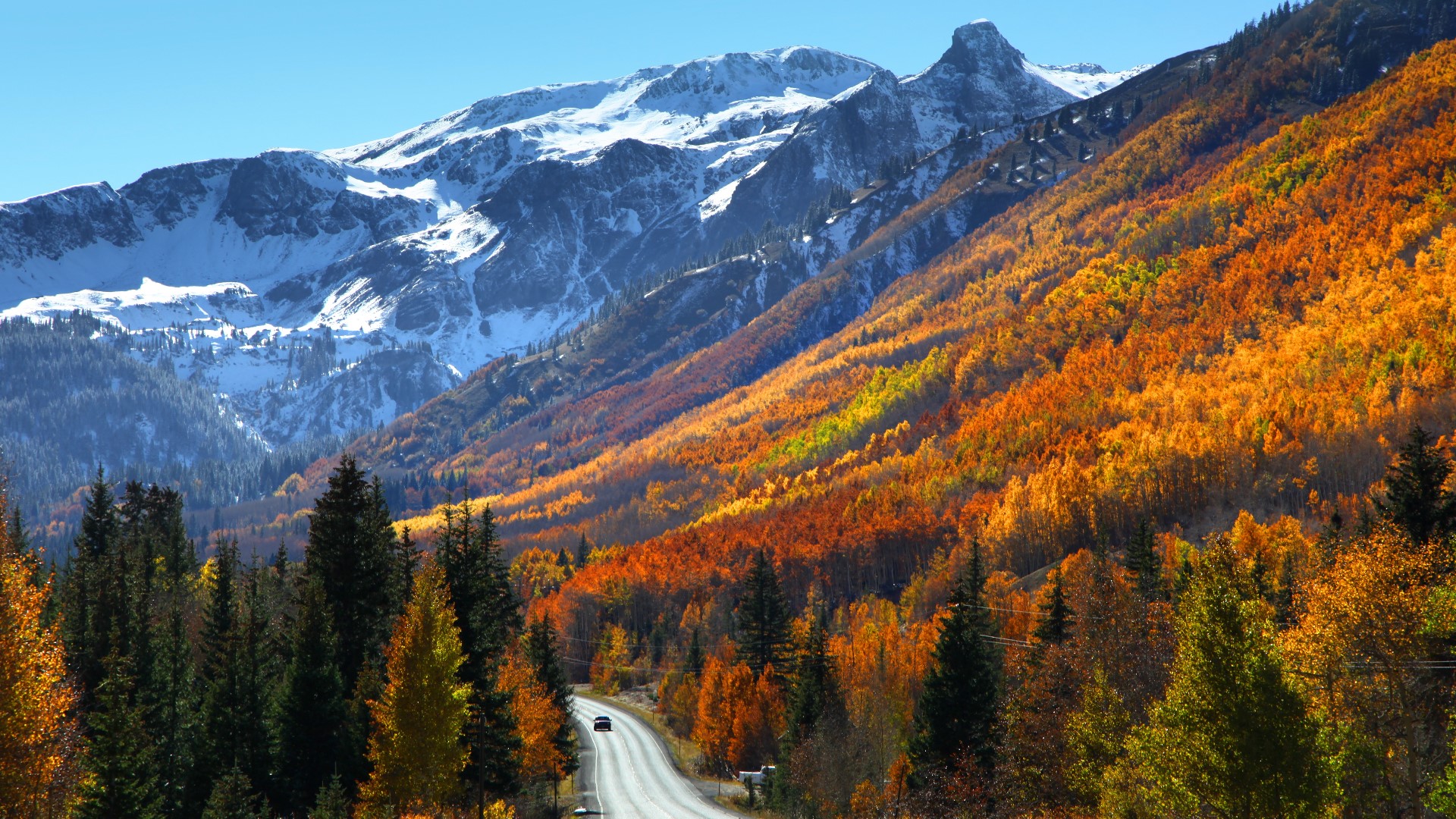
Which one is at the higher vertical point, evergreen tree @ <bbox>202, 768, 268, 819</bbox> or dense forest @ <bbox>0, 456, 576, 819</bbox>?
dense forest @ <bbox>0, 456, 576, 819</bbox>

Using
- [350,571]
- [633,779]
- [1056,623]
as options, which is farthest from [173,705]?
[1056,623]

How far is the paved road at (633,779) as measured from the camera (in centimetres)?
6350

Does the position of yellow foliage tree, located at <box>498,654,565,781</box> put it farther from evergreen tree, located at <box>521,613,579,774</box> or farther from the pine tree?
the pine tree

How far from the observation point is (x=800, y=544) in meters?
163

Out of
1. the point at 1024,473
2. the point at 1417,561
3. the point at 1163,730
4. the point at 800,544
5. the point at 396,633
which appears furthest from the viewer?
the point at 1024,473

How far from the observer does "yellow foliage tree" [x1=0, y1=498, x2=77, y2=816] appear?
28141 mm

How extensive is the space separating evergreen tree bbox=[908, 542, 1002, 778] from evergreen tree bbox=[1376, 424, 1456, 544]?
60.7ft

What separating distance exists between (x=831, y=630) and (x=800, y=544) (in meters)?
40.3

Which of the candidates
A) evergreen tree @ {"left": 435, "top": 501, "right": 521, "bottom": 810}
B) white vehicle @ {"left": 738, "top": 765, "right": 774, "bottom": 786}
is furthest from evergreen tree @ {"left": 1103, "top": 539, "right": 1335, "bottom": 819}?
white vehicle @ {"left": 738, "top": 765, "right": 774, "bottom": 786}

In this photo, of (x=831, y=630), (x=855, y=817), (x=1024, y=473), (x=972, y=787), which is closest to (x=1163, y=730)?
(x=972, y=787)

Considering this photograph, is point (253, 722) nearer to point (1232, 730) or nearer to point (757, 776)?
point (1232, 730)

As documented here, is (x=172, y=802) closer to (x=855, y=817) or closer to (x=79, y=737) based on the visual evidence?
(x=79, y=737)

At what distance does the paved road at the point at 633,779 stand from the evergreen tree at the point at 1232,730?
35.0 metres

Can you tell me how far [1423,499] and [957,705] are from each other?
70.4 feet
